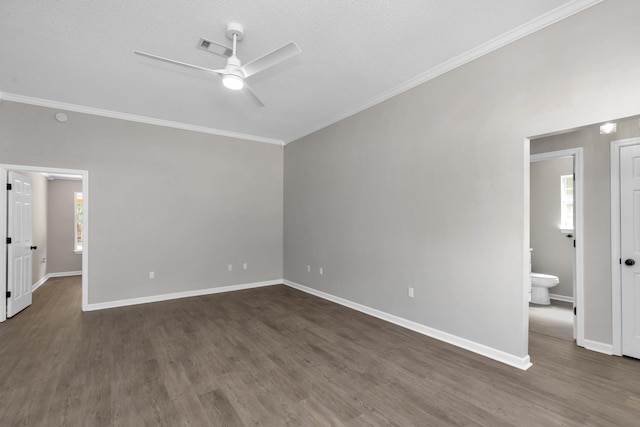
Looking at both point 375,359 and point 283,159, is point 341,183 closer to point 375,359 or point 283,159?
point 283,159

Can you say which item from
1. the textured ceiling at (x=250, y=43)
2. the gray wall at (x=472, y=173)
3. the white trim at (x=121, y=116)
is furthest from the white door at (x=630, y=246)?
the white trim at (x=121, y=116)

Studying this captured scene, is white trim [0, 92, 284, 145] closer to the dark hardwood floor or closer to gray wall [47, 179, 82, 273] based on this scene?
the dark hardwood floor

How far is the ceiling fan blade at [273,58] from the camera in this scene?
226cm

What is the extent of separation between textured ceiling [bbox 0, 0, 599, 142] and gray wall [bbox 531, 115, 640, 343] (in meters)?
1.47

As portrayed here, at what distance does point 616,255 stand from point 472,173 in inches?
64.7

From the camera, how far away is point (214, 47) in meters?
2.93

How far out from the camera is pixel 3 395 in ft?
7.77

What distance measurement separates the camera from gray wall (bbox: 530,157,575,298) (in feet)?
17.5

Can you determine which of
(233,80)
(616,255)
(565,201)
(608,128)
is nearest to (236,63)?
(233,80)

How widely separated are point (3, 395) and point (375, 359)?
3.17m

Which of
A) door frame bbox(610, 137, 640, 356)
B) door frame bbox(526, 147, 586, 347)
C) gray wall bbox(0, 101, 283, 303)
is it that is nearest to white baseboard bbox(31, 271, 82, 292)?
gray wall bbox(0, 101, 283, 303)

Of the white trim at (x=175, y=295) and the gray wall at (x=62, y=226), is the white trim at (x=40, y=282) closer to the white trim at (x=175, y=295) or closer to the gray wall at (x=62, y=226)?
the gray wall at (x=62, y=226)

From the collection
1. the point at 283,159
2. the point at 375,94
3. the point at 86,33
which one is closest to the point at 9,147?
the point at 86,33

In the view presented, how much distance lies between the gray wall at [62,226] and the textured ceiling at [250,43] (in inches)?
159
